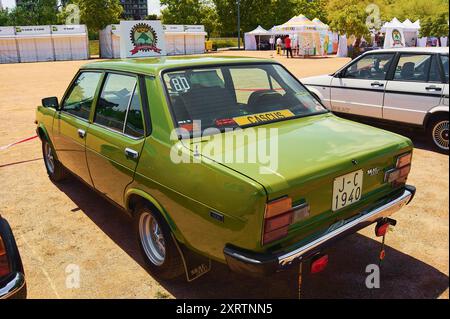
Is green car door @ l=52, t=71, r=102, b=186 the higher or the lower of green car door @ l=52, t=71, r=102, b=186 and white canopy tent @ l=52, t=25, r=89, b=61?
the lower

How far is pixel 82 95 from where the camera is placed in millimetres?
4398

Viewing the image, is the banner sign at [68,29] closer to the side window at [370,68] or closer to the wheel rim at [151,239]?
the side window at [370,68]

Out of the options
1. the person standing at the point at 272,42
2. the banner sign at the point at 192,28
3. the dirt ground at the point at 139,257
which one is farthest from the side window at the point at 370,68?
the person standing at the point at 272,42

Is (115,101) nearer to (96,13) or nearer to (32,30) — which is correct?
(32,30)

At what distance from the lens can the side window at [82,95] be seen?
4094mm

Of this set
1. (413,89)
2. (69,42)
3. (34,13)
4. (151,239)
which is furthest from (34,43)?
(34,13)

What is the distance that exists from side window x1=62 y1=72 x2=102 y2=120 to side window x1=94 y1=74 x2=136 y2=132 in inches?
8.7

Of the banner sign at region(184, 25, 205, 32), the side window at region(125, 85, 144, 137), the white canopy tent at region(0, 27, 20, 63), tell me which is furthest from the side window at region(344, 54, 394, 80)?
the banner sign at region(184, 25, 205, 32)

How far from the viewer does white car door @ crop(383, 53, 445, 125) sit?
649cm

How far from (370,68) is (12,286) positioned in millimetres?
6890

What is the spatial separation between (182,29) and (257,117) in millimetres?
40332

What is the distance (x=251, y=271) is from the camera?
2.35 meters

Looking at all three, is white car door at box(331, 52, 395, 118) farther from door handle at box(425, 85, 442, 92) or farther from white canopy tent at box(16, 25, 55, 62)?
white canopy tent at box(16, 25, 55, 62)
